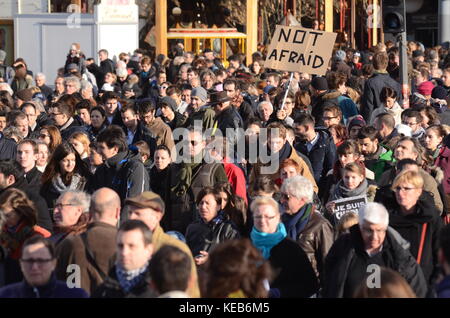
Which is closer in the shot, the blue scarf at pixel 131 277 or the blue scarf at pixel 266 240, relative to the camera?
the blue scarf at pixel 131 277

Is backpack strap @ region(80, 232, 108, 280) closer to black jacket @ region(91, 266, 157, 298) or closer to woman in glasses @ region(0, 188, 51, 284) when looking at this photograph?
woman in glasses @ region(0, 188, 51, 284)

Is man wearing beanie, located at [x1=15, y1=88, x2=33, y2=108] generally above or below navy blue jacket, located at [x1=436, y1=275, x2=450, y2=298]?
above

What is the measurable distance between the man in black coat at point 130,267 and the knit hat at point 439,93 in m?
9.85

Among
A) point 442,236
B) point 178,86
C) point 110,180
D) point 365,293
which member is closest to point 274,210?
point 442,236

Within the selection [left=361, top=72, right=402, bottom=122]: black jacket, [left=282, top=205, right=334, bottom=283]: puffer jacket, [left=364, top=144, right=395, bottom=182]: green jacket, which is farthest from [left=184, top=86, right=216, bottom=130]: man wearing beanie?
[left=282, top=205, right=334, bottom=283]: puffer jacket

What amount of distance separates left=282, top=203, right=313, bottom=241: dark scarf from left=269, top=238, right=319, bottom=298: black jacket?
0.61 meters

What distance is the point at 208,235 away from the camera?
8586mm

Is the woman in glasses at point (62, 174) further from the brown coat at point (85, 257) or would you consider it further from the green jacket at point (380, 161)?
the brown coat at point (85, 257)

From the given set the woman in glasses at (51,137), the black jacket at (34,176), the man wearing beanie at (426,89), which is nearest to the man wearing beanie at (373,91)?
the man wearing beanie at (426,89)

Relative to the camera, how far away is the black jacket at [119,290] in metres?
6.20

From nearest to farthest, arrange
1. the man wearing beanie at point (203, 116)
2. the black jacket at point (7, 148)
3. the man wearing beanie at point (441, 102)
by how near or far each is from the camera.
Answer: the black jacket at point (7, 148), the man wearing beanie at point (203, 116), the man wearing beanie at point (441, 102)

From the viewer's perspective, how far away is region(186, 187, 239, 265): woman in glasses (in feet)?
28.0

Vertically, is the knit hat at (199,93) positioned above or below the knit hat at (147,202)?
above
